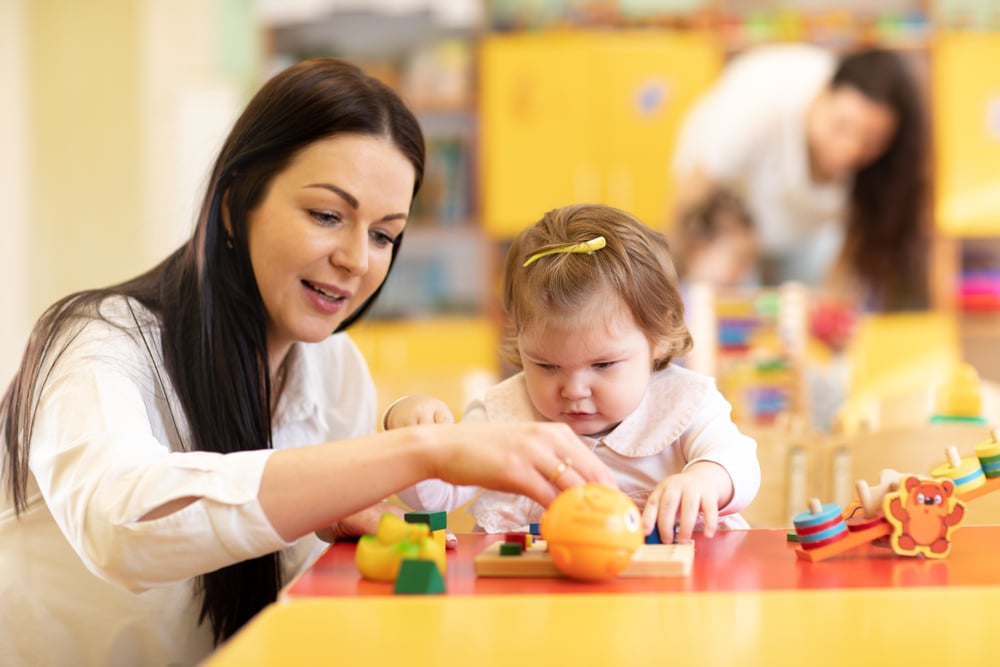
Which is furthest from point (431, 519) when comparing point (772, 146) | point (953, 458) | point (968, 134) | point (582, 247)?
point (968, 134)

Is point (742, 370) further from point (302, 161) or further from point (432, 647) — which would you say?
point (432, 647)

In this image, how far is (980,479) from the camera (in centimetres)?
116

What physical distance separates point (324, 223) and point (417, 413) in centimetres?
28

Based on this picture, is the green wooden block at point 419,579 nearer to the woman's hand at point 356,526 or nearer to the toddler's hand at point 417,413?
the woman's hand at point 356,526

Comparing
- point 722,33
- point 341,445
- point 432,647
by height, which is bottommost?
point 432,647

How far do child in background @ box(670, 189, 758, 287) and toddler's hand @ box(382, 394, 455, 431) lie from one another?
3.83 meters

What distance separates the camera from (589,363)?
1.45 meters

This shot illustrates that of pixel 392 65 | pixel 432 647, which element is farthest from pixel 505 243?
pixel 432 647

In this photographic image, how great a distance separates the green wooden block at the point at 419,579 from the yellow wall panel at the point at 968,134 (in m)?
4.62

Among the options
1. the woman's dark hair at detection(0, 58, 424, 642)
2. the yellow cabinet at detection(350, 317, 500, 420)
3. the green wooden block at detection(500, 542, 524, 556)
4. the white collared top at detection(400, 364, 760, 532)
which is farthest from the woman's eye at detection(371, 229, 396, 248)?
the yellow cabinet at detection(350, 317, 500, 420)

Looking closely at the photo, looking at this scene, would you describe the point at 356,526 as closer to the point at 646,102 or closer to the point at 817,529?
the point at 817,529

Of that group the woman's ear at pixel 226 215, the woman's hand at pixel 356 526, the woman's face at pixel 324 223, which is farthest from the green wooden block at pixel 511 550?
the woman's ear at pixel 226 215

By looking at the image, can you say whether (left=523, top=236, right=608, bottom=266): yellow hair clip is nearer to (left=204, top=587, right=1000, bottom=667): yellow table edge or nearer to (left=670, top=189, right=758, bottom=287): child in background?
(left=204, top=587, right=1000, bottom=667): yellow table edge

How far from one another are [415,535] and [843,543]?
40 cm
